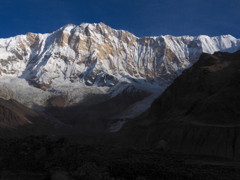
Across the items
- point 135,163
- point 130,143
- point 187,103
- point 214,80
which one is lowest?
point 130,143

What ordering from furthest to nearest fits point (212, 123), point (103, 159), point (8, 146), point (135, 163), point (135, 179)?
point (212, 123), point (8, 146), point (103, 159), point (135, 163), point (135, 179)

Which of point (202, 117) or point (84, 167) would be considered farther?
point (202, 117)

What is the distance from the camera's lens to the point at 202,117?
56.4m

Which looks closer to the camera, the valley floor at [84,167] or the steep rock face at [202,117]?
the valley floor at [84,167]

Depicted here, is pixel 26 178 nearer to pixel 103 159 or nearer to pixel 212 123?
pixel 103 159

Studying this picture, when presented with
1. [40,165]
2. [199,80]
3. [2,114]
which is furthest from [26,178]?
[2,114]

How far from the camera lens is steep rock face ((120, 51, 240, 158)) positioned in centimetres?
4666

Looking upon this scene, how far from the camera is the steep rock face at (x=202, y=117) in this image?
4666 cm

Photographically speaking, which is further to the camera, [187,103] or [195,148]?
[187,103]

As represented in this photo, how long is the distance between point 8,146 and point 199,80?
56.7 meters

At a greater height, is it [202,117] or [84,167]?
[202,117]

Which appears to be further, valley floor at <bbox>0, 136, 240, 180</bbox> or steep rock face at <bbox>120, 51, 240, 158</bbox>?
steep rock face at <bbox>120, 51, 240, 158</bbox>

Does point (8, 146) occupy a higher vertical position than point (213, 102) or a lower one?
lower

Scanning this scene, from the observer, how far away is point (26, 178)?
2372 cm
